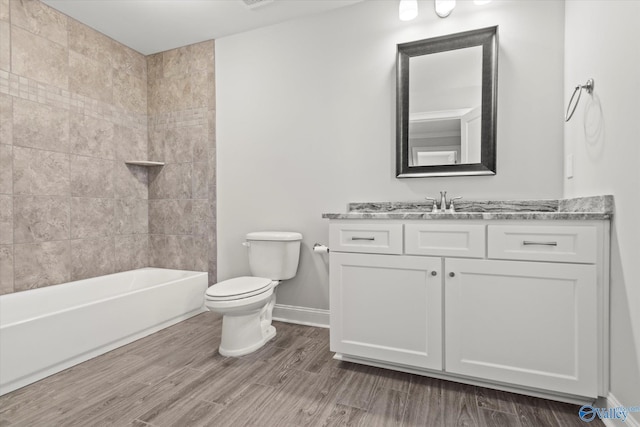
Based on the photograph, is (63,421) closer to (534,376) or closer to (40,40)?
(534,376)

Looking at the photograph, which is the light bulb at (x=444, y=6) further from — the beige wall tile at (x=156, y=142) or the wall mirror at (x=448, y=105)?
the beige wall tile at (x=156, y=142)

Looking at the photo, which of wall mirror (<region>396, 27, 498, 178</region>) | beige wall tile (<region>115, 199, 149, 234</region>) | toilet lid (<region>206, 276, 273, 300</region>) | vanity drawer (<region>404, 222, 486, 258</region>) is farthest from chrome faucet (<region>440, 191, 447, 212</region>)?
beige wall tile (<region>115, 199, 149, 234</region>)

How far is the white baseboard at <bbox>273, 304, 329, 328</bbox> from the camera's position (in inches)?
98.2

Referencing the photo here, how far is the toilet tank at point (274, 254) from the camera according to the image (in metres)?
2.39

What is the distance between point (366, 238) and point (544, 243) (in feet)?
2.65

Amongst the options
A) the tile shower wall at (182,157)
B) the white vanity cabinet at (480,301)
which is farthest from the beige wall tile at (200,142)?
the white vanity cabinet at (480,301)

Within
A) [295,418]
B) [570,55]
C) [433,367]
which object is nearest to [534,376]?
[433,367]

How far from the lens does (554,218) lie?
4.66ft

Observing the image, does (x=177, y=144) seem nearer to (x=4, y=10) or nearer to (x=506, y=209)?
(x=4, y=10)

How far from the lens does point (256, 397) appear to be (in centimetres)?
156

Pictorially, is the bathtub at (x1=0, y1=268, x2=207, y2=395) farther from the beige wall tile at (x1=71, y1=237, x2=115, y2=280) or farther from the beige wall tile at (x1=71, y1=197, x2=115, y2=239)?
the beige wall tile at (x1=71, y1=197, x2=115, y2=239)

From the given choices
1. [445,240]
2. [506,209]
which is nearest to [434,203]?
[506,209]

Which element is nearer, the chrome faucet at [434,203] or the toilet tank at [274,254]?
the chrome faucet at [434,203]

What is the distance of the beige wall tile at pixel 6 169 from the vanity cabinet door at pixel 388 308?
7.22 ft
